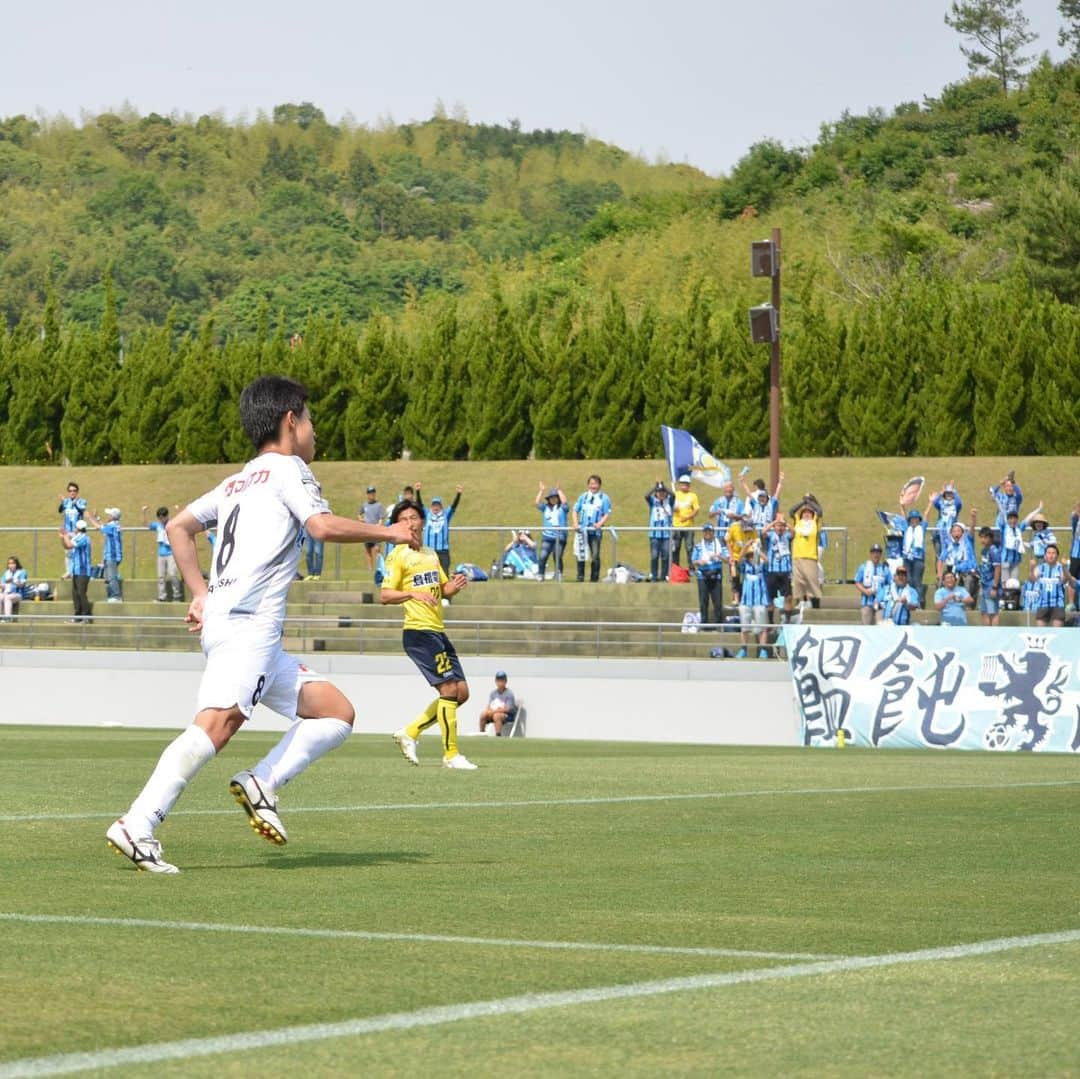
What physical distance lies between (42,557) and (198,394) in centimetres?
1457

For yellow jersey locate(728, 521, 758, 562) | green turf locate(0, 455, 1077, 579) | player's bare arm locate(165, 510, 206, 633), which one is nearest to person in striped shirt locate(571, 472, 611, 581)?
green turf locate(0, 455, 1077, 579)

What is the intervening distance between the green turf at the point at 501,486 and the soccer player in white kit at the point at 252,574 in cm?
3191

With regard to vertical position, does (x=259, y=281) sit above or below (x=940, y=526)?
above

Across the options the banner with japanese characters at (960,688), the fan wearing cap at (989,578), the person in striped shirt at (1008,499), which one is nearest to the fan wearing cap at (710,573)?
the fan wearing cap at (989,578)

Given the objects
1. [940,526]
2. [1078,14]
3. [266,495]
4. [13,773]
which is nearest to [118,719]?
[940,526]

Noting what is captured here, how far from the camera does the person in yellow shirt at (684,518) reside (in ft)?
120

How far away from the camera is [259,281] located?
138 metres

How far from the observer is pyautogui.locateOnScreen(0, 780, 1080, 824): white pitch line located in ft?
35.2

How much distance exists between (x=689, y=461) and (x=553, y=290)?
65.1 metres

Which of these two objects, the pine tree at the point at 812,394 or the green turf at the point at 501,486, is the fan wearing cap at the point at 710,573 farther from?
the pine tree at the point at 812,394

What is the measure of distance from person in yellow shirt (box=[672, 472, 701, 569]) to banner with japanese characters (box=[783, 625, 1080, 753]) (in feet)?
35.0

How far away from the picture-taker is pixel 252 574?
8227 millimetres

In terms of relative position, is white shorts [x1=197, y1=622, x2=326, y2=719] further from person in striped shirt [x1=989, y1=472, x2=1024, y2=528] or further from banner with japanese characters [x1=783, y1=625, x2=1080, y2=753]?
person in striped shirt [x1=989, y1=472, x2=1024, y2=528]

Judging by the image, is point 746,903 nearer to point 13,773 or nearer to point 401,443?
point 13,773
